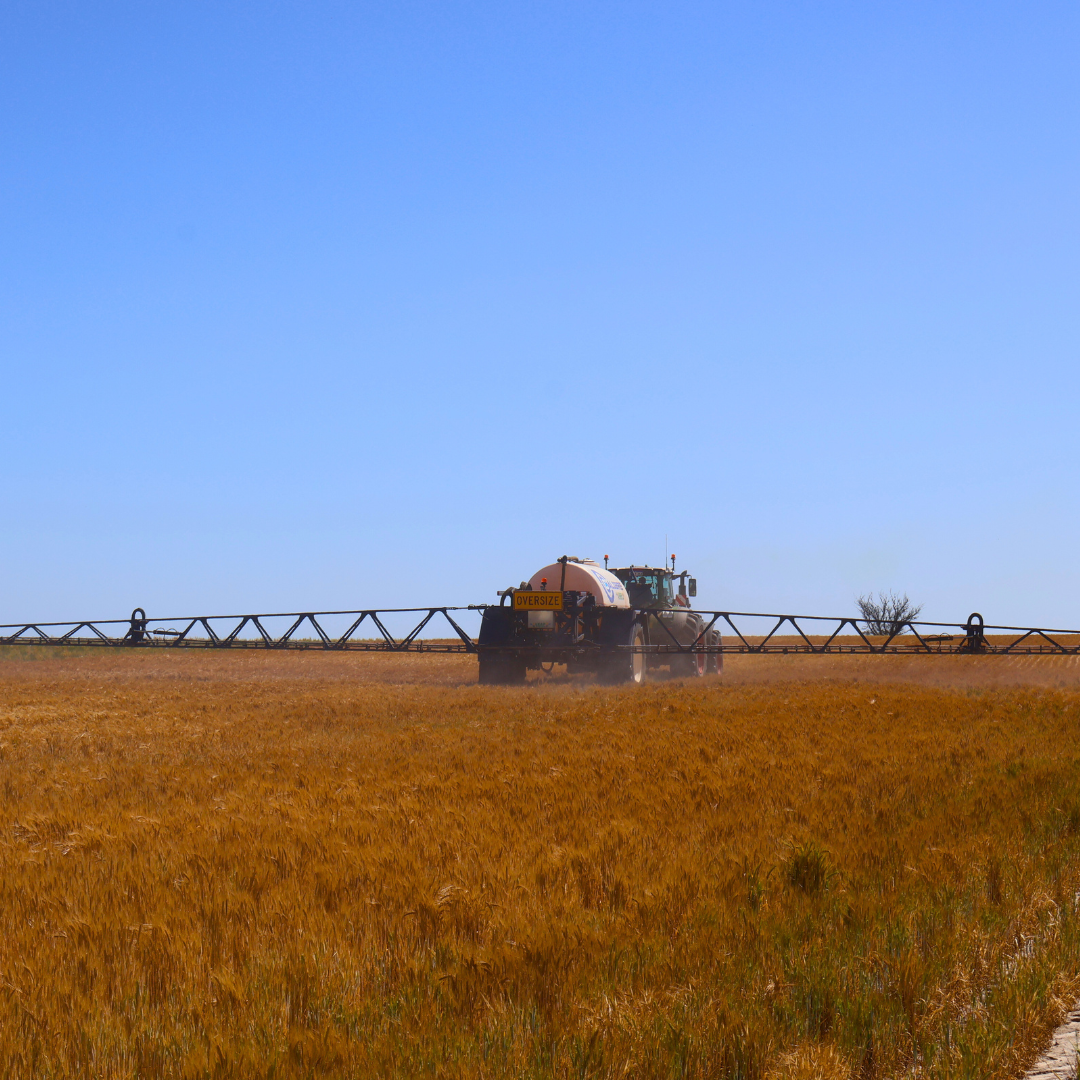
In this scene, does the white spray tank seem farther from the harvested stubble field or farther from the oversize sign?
the harvested stubble field

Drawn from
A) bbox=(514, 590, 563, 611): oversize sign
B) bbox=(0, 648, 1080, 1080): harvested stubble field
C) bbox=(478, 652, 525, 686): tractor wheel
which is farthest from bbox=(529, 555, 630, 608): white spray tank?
bbox=(0, 648, 1080, 1080): harvested stubble field

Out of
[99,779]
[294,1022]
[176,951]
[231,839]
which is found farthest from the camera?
[99,779]

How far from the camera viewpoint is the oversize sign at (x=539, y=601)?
2491 centimetres

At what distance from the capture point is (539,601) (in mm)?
25016

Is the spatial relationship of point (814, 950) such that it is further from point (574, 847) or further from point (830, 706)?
point (830, 706)

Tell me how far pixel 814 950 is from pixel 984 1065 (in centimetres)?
124

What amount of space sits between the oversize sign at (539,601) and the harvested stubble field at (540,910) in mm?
12355

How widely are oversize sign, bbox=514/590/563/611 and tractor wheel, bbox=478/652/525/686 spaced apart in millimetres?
1976

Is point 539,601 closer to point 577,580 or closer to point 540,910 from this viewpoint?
point 577,580

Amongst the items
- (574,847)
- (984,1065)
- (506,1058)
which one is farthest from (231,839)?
(984,1065)

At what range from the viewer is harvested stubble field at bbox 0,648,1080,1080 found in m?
3.73

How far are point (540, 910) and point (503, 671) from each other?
21.3m

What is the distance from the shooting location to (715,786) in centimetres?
933

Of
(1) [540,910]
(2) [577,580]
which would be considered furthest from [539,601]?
(1) [540,910]
